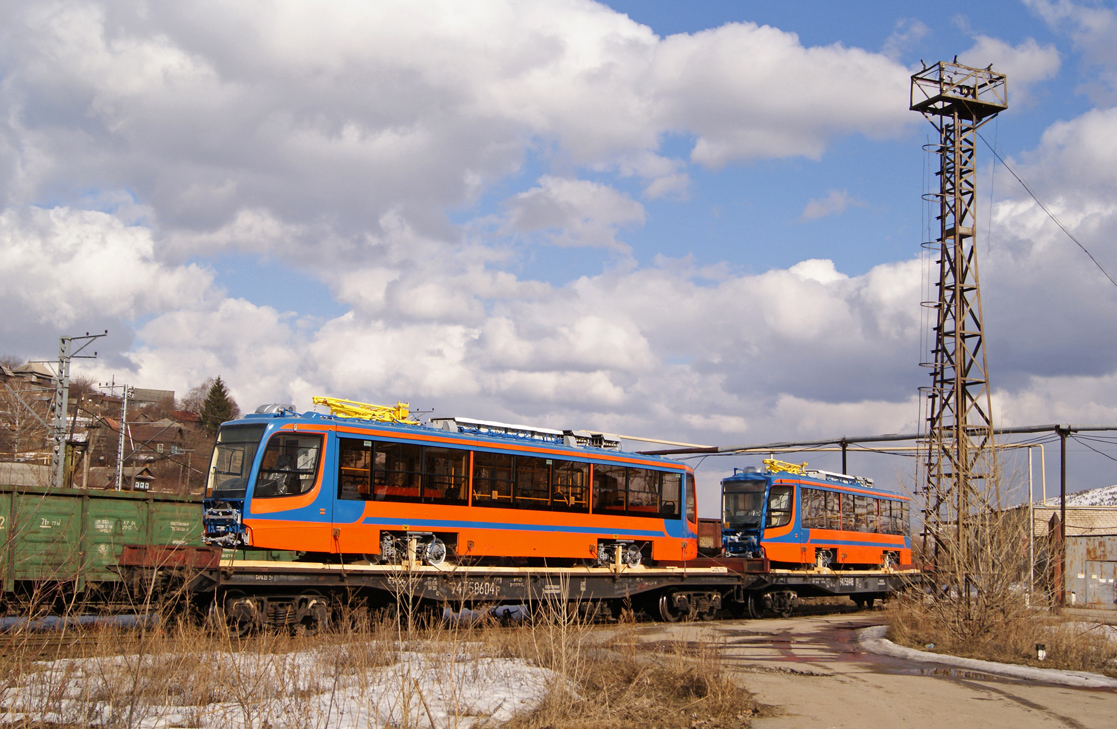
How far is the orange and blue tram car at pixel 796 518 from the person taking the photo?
23781mm

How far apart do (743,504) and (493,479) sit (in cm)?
953

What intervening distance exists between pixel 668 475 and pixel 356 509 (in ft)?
26.5

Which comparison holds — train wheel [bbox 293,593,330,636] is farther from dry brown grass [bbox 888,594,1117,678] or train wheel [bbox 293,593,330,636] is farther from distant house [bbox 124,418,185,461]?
distant house [bbox 124,418,185,461]

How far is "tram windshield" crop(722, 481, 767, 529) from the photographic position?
78.5 feet

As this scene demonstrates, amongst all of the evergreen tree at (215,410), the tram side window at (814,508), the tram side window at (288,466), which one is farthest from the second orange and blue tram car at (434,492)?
the evergreen tree at (215,410)

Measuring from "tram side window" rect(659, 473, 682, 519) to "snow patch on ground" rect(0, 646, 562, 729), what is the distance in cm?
1078

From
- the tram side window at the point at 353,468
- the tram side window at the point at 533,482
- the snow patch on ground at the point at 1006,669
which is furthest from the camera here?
the tram side window at the point at 533,482

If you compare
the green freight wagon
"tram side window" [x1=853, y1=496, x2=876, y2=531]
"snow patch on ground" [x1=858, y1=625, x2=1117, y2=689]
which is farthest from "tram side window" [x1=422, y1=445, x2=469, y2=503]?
"tram side window" [x1=853, y1=496, x2=876, y2=531]

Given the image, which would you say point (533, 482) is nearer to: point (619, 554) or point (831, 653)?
point (619, 554)

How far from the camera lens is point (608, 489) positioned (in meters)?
19.3

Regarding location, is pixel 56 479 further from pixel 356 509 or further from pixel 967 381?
pixel 967 381

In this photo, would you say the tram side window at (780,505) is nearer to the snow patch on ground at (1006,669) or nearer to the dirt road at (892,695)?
the snow patch on ground at (1006,669)

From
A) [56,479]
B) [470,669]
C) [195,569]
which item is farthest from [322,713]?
[56,479]

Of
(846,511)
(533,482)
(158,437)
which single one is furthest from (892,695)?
(158,437)
